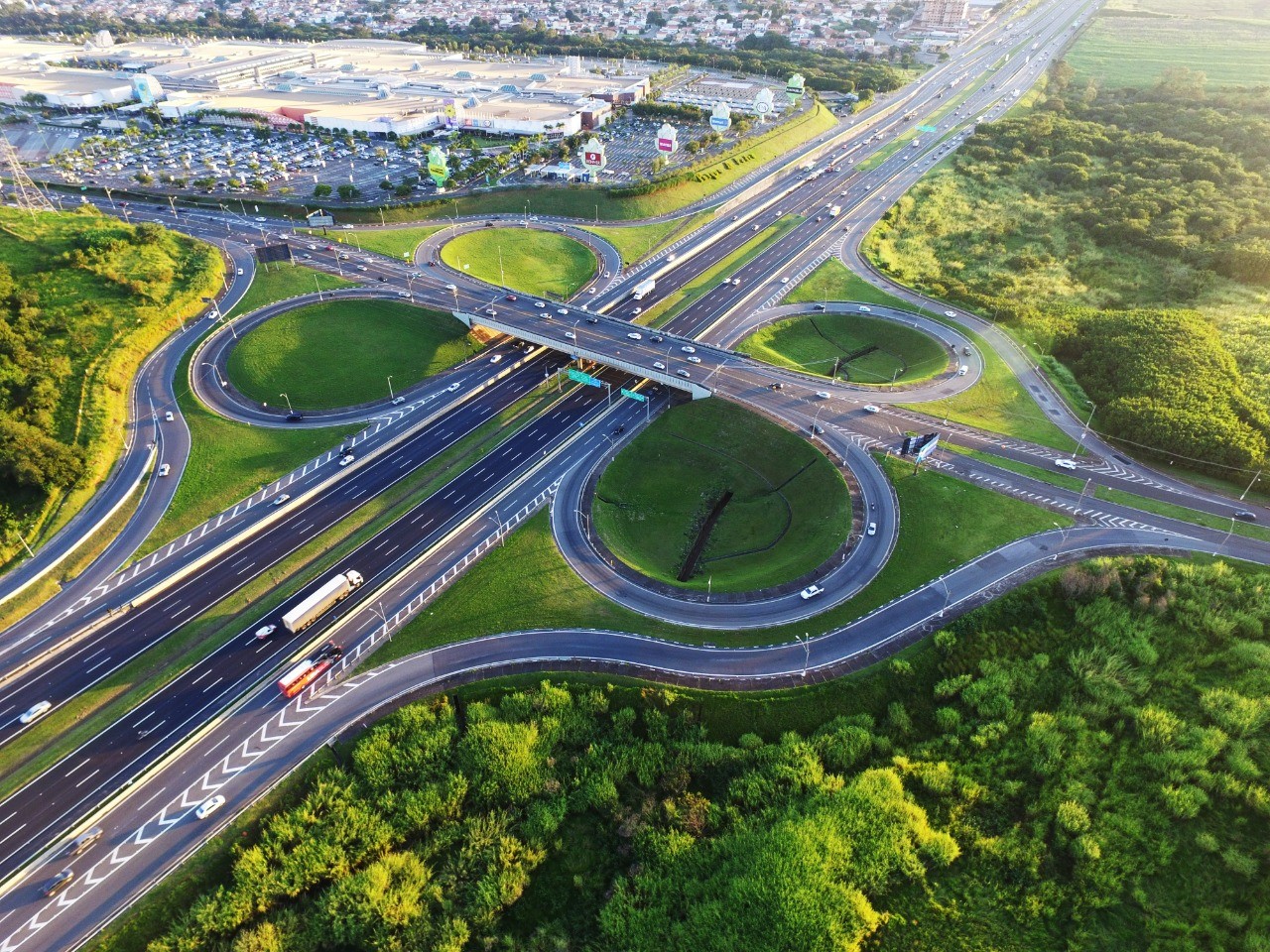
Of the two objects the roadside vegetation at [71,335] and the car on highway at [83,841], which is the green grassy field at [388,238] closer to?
the roadside vegetation at [71,335]

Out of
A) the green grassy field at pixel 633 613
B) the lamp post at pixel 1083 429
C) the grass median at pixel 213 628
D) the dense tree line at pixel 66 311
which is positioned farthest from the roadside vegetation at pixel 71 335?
the lamp post at pixel 1083 429

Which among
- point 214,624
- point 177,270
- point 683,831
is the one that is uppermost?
point 177,270

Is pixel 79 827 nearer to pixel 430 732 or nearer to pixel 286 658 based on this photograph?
pixel 286 658

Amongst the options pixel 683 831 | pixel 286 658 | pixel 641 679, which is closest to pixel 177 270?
pixel 286 658

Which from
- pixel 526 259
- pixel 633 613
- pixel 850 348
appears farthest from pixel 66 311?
pixel 850 348

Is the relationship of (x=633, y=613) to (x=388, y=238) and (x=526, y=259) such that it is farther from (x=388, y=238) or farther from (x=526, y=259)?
(x=388, y=238)

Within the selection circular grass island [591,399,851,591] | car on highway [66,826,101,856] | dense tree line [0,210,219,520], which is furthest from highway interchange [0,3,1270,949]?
dense tree line [0,210,219,520]
